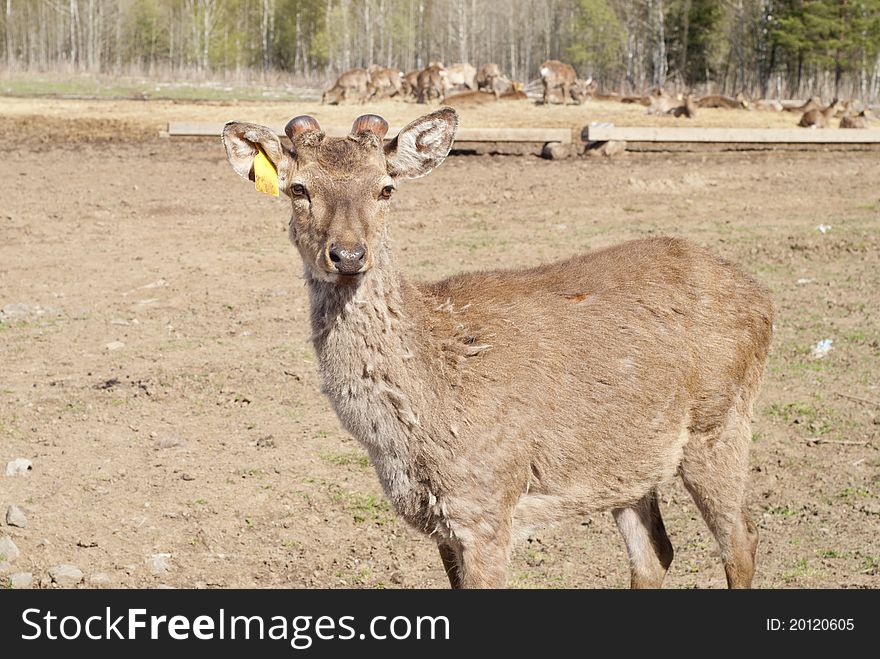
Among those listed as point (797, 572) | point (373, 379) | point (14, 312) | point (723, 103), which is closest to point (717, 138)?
point (14, 312)

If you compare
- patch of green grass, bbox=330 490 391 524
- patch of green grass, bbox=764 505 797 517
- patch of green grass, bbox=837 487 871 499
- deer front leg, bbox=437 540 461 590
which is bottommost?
patch of green grass, bbox=330 490 391 524

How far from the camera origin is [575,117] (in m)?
26.6

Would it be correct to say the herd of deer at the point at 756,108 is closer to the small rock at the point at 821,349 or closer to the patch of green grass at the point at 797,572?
the small rock at the point at 821,349

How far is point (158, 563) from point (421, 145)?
2.75m

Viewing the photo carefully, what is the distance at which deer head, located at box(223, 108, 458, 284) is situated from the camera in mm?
4449

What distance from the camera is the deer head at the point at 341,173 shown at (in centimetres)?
445

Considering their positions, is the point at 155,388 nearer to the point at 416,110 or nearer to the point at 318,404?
the point at 318,404

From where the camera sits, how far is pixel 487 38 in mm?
77812

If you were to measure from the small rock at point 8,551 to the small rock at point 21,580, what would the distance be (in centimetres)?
18

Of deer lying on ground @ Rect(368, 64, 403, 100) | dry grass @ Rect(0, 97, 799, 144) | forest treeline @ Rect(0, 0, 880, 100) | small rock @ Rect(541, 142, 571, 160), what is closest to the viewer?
small rock @ Rect(541, 142, 571, 160)

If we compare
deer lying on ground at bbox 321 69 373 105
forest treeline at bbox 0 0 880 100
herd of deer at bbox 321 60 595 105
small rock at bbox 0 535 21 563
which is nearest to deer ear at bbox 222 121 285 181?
small rock at bbox 0 535 21 563

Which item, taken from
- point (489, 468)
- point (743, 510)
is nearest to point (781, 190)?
point (743, 510)

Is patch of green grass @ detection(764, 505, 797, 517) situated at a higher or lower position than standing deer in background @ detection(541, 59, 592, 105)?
lower

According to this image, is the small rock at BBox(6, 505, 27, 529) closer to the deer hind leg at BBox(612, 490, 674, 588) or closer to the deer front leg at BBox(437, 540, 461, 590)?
the deer front leg at BBox(437, 540, 461, 590)
